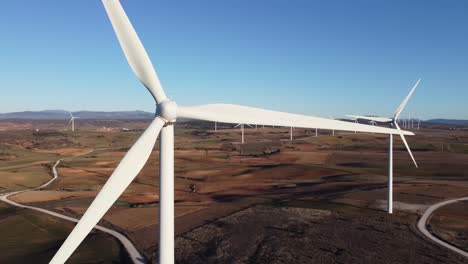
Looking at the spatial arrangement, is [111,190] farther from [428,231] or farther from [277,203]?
[277,203]

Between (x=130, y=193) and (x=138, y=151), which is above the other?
(x=138, y=151)

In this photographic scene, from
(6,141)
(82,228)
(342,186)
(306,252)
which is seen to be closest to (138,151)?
(82,228)

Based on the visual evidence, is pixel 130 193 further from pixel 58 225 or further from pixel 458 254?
pixel 458 254

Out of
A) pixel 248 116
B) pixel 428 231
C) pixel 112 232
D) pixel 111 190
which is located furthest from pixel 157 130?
pixel 428 231

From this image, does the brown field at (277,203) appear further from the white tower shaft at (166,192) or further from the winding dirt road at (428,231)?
the white tower shaft at (166,192)

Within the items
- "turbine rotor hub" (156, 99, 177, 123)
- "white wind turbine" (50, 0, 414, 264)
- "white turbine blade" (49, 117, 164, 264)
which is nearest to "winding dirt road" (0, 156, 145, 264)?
"white wind turbine" (50, 0, 414, 264)

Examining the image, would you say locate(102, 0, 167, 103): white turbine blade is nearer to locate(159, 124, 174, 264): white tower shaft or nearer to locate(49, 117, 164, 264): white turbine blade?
locate(49, 117, 164, 264): white turbine blade

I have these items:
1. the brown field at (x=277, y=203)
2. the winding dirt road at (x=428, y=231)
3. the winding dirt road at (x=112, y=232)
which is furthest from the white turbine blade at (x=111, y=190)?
the winding dirt road at (x=428, y=231)
